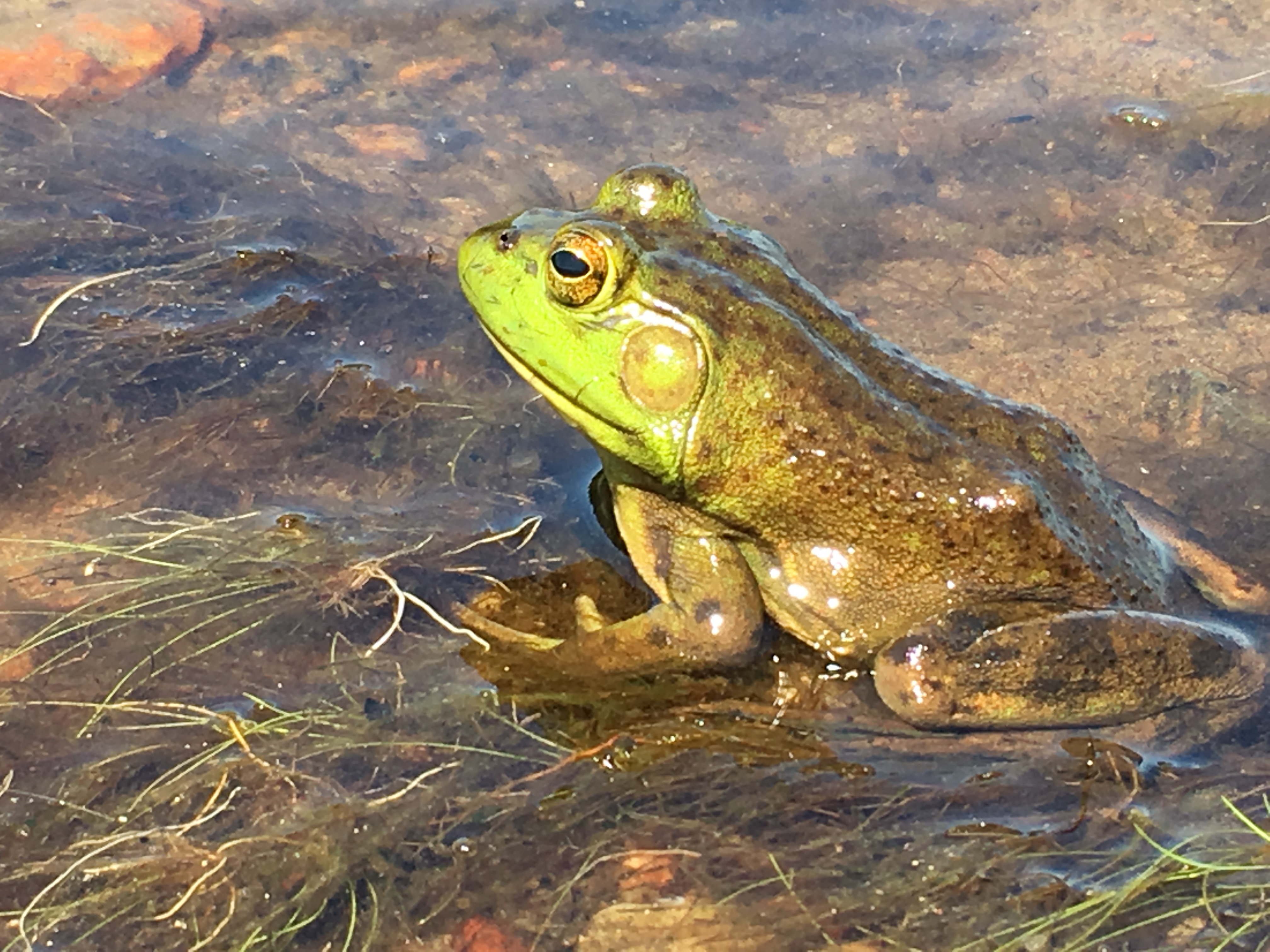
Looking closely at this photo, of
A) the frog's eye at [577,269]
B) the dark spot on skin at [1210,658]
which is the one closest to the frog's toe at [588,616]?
the frog's eye at [577,269]

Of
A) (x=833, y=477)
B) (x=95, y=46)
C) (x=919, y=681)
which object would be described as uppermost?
(x=95, y=46)

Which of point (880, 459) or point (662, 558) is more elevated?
point (880, 459)

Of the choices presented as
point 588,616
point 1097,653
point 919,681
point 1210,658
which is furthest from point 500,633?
point 1210,658

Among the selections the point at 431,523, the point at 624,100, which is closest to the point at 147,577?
the point at 431,523

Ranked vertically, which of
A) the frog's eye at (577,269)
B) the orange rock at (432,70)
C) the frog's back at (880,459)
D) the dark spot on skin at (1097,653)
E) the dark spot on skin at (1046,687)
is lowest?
the dark spot on skin at (1046,687)

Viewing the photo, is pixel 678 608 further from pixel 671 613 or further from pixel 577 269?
pixel 577 269

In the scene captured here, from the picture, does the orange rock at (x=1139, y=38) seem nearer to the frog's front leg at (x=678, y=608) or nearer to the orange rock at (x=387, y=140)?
the orange rock at (x=387, y=140)

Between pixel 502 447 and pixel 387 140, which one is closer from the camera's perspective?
pixel 502 447
